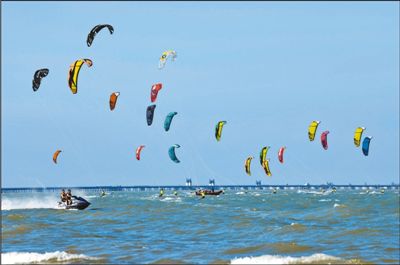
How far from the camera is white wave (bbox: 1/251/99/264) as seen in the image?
18.7m

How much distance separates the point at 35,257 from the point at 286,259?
20.7ft

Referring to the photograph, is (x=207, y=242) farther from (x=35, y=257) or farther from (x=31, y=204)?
(x=31, y=204)

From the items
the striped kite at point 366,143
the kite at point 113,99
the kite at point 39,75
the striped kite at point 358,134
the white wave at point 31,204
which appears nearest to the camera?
the kite at point 39,75

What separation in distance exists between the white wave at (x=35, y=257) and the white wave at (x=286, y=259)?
385 centimetres

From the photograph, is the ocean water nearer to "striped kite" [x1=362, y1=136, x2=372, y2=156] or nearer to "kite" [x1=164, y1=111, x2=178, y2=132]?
"kite" [x1=164, y1=111, x2=178, y2=132]

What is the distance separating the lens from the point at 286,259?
1825 cm

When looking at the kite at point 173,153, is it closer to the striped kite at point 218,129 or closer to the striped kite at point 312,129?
the striped kite at point 218,129

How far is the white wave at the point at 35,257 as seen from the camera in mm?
18669

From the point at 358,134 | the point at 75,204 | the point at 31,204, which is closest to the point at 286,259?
the point at 75,204

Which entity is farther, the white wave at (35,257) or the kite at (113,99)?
the kite at (113,99)

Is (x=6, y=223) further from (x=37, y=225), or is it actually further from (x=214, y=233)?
(x=214, y=233)

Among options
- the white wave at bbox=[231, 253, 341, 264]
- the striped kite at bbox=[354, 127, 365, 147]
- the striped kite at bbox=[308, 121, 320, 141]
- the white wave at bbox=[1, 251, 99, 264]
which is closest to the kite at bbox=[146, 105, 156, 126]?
the striped kite at bbox=[308, 121, 320, 141]

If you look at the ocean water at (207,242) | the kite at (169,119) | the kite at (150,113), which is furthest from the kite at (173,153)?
the ocean water at (207,242)

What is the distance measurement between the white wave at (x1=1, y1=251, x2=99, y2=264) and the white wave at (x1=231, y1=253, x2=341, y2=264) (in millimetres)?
3845
